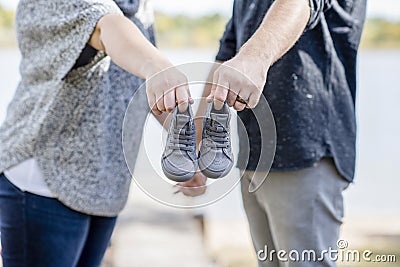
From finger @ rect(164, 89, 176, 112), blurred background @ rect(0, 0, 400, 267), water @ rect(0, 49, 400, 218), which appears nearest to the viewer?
finger @ rect(164, 89, 176, 112)

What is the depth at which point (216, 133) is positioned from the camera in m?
0.86

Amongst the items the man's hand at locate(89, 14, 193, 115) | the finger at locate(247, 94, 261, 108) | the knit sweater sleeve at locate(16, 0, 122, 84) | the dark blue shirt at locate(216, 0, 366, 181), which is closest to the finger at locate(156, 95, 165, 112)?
the man's hand at locate(89, 14, 193, 115)

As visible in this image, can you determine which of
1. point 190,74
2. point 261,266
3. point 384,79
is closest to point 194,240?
point 261,266

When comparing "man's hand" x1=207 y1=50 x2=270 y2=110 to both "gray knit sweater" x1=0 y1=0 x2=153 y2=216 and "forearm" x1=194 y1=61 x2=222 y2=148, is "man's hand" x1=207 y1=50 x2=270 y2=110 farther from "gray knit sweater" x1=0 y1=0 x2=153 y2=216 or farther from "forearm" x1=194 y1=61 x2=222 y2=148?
"gray knit sweater" x1=0 y1=0 x2=153 y2=216

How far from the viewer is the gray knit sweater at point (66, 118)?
3.66 feet

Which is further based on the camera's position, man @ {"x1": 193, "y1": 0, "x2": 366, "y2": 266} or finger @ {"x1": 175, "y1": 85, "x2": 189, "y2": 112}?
man @ {"x1": 193, "y1": 0, "x2": 366, "y2": 266}

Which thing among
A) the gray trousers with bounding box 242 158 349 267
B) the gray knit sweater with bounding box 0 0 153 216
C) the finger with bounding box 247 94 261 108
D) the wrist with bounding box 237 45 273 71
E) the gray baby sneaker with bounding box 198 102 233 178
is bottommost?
the gray trousers with bounding box 242 158 349 267

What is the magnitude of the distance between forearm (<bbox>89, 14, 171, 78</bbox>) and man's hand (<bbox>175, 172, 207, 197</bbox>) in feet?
0.60

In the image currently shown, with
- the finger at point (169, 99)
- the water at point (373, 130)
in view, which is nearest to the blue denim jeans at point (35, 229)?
the finger at point (169, 99)

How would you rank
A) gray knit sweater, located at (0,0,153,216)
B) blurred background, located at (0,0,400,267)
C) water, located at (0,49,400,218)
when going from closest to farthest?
gray knit sweater, located at (0,0,153,216) < blurred background, located at (0,0,400,267) < water, located at (0,49,400,218)

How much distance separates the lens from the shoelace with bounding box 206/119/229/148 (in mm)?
860

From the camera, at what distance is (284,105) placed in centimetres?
119

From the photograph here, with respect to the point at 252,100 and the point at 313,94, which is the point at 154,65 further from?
the point at 313,94

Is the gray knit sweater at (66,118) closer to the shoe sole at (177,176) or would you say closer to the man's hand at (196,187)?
the man's hand at (196,187)
